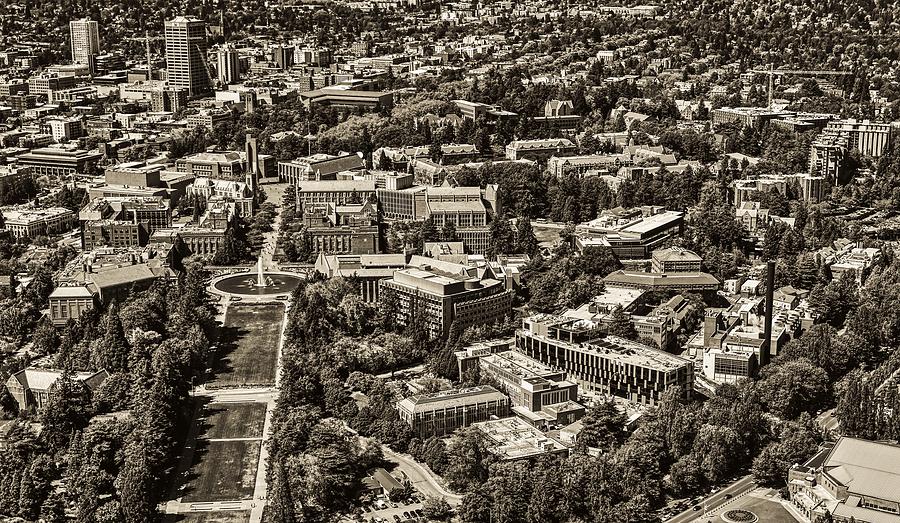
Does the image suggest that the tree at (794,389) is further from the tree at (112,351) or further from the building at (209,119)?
the building at (209,119)

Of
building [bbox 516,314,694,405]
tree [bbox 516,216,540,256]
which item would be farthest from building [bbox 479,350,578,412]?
tree [bbox 516,216,540,256]

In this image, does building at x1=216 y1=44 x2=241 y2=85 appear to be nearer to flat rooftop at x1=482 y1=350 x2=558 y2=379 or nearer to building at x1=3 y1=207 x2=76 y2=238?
building at x1=3 y1=207 x2=76 y2=238

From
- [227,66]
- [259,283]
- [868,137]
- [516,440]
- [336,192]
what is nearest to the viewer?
[516,440]

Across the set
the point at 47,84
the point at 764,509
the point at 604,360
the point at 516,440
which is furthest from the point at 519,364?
the point at 47,84

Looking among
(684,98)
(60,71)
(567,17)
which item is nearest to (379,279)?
(684,98)

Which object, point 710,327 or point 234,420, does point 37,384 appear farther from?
point 710,327

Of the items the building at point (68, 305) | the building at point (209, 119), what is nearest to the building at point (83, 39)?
the building at point (209, 119)

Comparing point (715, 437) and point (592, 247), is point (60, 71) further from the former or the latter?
point (715, 437)
